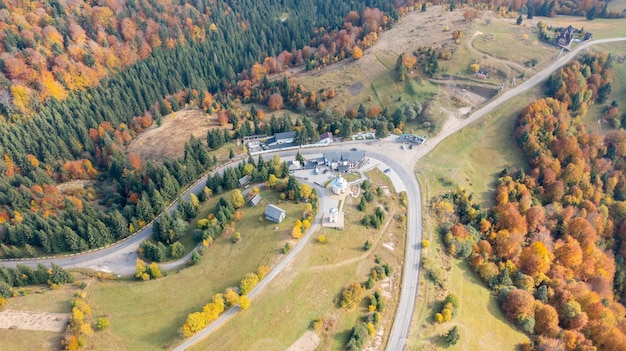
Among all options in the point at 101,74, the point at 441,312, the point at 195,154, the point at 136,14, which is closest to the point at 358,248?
the point at 441,312

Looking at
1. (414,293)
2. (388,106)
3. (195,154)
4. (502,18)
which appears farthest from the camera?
(502,18)

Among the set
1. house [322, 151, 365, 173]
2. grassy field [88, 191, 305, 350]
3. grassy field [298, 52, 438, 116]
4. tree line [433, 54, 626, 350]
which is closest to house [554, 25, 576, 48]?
tree line [433, 54, 626, 350]

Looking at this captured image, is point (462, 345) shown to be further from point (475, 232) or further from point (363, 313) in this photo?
point (475, 232)

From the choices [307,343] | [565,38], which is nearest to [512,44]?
[565,38]

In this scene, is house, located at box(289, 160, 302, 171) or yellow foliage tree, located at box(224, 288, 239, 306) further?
house, located at box(289, 160, 302, 171)

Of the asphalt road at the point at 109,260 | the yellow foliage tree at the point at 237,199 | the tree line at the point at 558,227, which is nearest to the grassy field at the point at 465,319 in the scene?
the tree line at the point at 558,227

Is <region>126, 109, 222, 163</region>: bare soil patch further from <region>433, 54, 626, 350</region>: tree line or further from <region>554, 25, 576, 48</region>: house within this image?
<region>554, 25, 576, 48</region>: house
